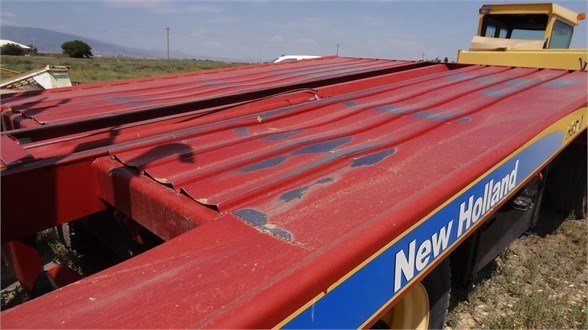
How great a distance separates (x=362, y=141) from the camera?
6.88 ft

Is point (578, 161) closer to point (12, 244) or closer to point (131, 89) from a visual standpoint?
point (131, 89)

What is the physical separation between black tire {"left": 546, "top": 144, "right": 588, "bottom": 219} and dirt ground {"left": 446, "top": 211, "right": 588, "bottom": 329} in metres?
0.32

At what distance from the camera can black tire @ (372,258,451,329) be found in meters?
2.11

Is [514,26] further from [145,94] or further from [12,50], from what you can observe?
[12,50]

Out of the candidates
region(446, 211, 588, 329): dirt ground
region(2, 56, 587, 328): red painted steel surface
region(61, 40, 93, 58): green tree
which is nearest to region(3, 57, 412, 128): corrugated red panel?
region(2, 56, 587, 328): red painted steel surface

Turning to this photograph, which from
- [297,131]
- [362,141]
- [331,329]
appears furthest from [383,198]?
[297,131]

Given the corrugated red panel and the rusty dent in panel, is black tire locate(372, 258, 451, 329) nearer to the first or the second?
the rusty dent in panel

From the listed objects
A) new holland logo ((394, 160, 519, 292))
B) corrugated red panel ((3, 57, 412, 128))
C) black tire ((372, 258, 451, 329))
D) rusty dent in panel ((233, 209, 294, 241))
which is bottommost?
black tire ((372, 258, 451, 329))

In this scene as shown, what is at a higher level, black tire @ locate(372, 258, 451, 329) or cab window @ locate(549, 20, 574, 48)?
cab window @ locate(549, 20, 574, 48)

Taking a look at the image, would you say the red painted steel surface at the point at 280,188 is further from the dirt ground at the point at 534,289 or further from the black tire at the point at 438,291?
the dirt ground at the point at 534,289

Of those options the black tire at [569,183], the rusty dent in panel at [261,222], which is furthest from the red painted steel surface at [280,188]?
the black tire at [569,183]

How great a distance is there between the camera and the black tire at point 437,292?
211 centimetres

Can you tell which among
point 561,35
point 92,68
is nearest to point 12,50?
point 92,68

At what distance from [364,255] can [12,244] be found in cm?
146
